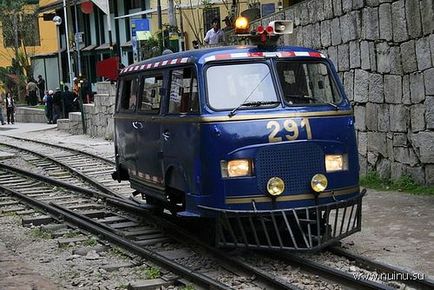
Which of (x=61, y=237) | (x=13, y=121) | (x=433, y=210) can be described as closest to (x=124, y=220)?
(x=61, y=237)

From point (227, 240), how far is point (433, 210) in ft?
11.2

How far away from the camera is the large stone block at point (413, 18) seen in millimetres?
11359

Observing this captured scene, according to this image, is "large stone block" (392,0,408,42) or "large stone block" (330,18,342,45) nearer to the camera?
"large stone block" (392,0,408,42)

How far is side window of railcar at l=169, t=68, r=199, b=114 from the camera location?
8.21 m

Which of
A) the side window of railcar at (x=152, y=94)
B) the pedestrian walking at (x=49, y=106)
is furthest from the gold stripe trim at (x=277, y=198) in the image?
the pedestrian walking at (x=49, y=106)

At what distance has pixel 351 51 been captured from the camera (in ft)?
43.7

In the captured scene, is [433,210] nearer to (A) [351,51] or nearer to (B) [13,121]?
(A) [351,51]

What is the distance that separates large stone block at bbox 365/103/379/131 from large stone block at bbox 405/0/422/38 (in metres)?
1.55

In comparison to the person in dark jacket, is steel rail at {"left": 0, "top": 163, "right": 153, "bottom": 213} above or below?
below

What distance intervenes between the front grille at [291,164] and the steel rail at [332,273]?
726 millimetres

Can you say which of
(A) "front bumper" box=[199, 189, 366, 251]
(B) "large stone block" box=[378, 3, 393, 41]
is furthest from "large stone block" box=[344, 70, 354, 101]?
(A) "front bumper" box=[199, 189, 366, 251]

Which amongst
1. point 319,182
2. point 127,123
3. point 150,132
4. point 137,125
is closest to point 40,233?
point 127,123

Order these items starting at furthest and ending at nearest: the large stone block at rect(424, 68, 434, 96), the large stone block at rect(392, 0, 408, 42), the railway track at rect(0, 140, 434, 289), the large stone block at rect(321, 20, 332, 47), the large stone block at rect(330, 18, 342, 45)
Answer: the large stone block at rect(321, 20, 332, 47), the large stone block at rect(330, 18, 342, 45), the large stone block at rect(392, 0, 408, 42), the large stone block at rect(424, 68, 434, 96), the railway track at rect(0, 140, 434, 289)

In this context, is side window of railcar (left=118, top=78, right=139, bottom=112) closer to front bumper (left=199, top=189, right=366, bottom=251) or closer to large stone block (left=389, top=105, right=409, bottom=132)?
front bumper (left=199, top=189, right=366, bottom=251)
